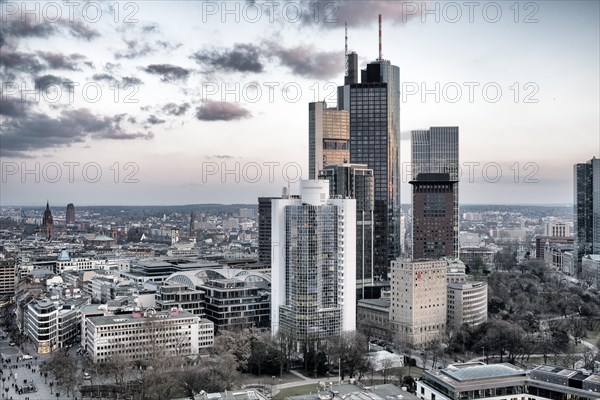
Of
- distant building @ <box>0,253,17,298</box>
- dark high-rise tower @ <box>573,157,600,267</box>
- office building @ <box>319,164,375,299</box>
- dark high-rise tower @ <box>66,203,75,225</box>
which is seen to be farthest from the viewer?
dark high-rise tower @ <box>66,203,75,225</box>

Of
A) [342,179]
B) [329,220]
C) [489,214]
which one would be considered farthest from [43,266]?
[489,214]

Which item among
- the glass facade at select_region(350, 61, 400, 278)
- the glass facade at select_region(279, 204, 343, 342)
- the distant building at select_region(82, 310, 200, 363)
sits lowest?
the distant building at select_region(82, 310, 200, 363)

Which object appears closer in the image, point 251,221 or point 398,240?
point 398,240

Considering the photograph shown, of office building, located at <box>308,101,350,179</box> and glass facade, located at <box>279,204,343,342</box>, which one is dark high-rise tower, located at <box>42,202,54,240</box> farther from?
glass facade, located at <box>279,204,343,342</box>

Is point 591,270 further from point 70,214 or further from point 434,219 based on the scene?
point 70,214

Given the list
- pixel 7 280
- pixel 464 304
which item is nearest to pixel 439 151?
pixel 464 304

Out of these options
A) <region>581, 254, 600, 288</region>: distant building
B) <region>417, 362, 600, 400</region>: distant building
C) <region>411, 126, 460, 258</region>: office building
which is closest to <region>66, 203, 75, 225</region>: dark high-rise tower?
<region>411, 126, 460, 258</region>: office building

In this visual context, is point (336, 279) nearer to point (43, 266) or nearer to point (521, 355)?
point (521, 355)
